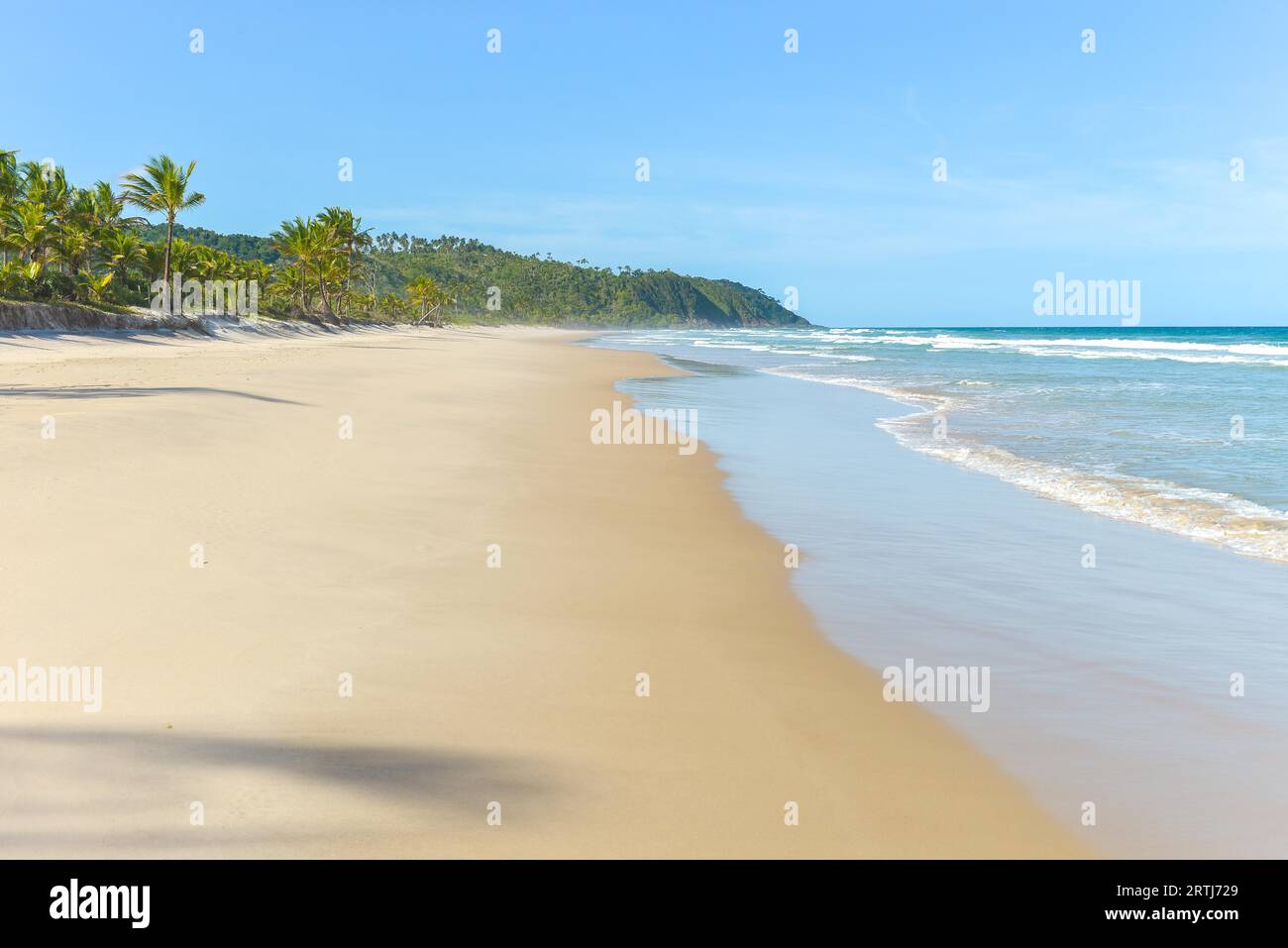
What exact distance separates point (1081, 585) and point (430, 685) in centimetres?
514

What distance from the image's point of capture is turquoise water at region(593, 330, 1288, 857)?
13.2ft

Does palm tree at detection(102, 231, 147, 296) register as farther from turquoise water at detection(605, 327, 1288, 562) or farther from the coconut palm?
turquoise water at detection(605, 327, 1288, 562)

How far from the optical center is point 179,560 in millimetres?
6293

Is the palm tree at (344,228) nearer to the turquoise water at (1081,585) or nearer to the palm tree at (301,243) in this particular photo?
the palm tree at (301,243)

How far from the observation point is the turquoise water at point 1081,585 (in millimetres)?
4031

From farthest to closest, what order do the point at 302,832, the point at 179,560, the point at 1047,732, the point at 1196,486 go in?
1. the point at 1196,486
2. the point at 179,560
3. the point at 1047,732
4. the point at 302,832

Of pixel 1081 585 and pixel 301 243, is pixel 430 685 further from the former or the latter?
pixel 301 243

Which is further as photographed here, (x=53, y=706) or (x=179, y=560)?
(x=179, y=560)

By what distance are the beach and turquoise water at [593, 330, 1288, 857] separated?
42 cm

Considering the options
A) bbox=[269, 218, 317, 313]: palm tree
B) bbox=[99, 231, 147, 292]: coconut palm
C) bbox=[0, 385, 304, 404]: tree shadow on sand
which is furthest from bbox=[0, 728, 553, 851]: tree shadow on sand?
bbox=[269, 218, 317, 313]: palm tree

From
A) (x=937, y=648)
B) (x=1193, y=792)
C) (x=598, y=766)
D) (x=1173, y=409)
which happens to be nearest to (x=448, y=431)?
(x=937, y=648)

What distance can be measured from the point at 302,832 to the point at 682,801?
139 centimetres

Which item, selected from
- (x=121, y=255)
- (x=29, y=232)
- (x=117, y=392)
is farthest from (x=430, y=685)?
(x=121, y=255)

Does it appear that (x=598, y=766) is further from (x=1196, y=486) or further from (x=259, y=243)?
(x=259, y=243)
